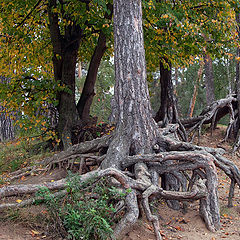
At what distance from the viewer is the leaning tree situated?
4.67 metres

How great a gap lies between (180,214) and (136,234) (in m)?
1.43

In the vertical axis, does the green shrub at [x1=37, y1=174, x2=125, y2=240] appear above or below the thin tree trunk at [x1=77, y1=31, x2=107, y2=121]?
below

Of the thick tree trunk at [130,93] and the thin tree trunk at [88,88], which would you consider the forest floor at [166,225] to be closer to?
the thick tree trunk at [130,93]

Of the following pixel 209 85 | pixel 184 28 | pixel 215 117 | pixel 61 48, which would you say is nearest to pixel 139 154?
pixel 184 28

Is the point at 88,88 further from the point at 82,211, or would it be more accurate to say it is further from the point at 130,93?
the point at 82,211

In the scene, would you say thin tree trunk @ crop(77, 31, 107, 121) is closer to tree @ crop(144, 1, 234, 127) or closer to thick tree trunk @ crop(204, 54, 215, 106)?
tree @ crop(144, 1, 234, 127)

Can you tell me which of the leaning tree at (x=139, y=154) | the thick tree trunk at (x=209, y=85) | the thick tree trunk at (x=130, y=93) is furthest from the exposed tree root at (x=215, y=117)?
the thick tree trunk at (x=209, y=85)

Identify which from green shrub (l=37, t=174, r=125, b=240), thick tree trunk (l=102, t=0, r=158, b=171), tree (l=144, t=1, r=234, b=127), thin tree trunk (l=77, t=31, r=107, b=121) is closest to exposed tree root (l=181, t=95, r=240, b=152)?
tree (l=144, t=1, r=234, b=127)

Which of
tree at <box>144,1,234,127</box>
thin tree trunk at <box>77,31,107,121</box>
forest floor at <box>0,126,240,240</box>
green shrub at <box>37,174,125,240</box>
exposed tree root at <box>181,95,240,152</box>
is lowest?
forest floor at <box>0,126,240,240</box>

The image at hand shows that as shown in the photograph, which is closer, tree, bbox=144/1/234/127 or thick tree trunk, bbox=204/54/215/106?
tree, bbox=144/1/234/127

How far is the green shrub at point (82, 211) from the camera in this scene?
3564 mm

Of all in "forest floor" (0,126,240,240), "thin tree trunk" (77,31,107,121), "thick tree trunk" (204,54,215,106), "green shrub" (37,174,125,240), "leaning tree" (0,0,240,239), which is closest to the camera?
"green shrub" (37,174,125,240)

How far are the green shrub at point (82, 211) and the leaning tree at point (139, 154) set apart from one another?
0.31 metres

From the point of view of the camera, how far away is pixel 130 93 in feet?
19.2
